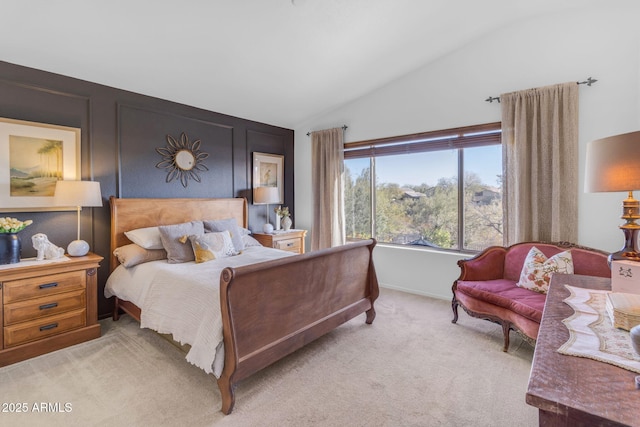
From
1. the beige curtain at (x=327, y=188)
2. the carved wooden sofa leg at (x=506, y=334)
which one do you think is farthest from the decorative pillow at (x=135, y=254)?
the carved wooden sofa leg at (x=506, y=334)

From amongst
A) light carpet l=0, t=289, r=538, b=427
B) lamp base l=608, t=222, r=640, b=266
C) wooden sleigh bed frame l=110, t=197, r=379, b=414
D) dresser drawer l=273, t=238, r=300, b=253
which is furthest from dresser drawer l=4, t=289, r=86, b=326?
lamp base l=608, t=222, r=640, b=266

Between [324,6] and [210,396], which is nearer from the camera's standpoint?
[210,396]

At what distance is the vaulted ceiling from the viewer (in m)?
2.48

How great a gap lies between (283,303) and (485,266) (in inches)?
88.7

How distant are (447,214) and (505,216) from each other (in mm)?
727

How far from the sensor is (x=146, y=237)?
10.4ft

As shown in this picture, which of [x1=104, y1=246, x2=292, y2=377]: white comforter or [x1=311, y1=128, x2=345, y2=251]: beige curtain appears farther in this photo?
[x1=311, y1=128, x2=345, y2=251]: beige curtain

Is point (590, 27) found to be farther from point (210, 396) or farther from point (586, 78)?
point (210, 396)

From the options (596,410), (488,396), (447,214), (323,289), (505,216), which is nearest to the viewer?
(596,410)

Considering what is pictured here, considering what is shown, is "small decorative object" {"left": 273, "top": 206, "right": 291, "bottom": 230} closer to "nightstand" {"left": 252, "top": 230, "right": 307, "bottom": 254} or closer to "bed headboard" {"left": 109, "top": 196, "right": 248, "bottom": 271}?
"nightstand" {"left": 252, "top": 230, "right": 307, "bottom": 254}

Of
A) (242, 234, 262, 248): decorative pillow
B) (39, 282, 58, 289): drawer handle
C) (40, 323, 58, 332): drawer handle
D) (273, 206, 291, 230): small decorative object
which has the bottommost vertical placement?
(40, 323, 58, 332): drawer handle

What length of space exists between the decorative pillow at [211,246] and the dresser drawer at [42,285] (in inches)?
38.9

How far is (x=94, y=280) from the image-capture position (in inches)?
112

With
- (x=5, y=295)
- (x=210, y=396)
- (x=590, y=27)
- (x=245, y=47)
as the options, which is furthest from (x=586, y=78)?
(x=5, y=295)
